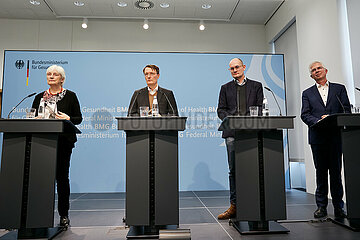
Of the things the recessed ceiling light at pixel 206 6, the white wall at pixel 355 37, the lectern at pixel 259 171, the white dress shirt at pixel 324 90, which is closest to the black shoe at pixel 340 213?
the lectern at pixel 259 171

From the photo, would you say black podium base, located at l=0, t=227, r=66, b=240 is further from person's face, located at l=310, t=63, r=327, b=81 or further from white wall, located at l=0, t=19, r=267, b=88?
white wall, located at l=0, t=19, r=267, b=88

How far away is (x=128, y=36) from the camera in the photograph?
6457 millimetres

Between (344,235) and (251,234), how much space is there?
734 millimetres

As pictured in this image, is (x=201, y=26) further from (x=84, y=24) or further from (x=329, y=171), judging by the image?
(x=329, y=171)

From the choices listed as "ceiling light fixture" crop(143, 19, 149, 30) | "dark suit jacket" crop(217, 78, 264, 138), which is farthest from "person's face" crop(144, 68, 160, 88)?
"ceiling light fixture" crop(143, 19, 149, 30)

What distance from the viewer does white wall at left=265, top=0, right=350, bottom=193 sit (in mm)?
4008

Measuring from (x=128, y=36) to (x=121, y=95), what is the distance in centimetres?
178

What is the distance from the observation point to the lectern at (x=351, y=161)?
250 centimetres

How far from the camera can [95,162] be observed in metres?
5.18

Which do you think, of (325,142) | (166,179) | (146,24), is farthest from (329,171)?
(146,24)

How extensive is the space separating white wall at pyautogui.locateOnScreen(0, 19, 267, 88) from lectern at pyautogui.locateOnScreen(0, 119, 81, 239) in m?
4.38

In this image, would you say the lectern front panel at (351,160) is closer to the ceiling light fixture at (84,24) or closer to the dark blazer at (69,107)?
the dark blazer at (69,107)

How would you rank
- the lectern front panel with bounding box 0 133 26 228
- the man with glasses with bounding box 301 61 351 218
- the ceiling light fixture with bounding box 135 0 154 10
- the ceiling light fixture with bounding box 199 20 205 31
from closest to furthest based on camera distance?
the lectern front panel with bounding box 0 133 26 228
the man with glasses with bounding box 301 61 351 218
the ceiling light fixture with bounding box 135 0 154 10
the ceiling light fixture with bounding box 199 20 205 31

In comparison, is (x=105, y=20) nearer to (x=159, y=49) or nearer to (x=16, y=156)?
(x=159, y=49)
